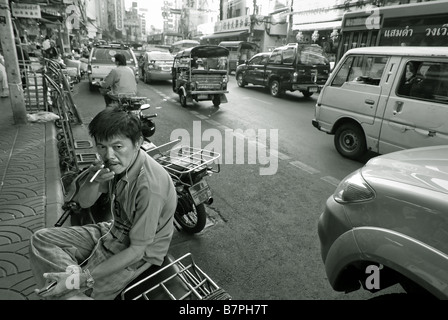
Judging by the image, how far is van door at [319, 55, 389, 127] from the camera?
17.4 feet

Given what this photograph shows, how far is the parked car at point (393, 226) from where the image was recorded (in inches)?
58.0

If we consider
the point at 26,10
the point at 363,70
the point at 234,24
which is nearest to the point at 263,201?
the point at 363,70

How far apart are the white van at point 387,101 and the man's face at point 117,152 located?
446cm

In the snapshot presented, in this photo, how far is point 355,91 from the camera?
5.57 m

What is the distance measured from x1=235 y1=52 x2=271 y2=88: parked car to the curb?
10199 millimetres

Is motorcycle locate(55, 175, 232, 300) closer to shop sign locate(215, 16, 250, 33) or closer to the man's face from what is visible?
the man's face

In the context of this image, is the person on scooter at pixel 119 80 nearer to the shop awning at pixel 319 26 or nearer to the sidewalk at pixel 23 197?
the sidewalk at pixel 23 197

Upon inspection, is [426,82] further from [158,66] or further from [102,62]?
[158,66]

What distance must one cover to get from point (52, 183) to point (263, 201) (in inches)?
108

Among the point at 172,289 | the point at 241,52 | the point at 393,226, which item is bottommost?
the point at 172,289
